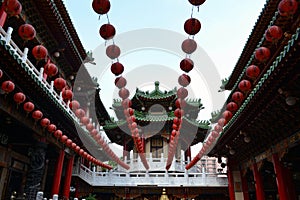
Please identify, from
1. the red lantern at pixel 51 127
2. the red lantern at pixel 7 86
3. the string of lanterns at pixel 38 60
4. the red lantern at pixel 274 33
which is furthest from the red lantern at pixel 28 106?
the red lantern at pixel 274 33

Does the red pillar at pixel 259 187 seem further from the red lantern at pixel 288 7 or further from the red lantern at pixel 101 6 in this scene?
the red lantern at pixel 101 6

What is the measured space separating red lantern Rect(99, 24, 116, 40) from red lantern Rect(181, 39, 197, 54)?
4.62 feet

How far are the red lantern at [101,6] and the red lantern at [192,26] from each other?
1.44m

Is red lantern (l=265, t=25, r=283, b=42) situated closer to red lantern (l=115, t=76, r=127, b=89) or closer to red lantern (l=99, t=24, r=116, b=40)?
red lantern (l=99, t=24, r=116, b=40)

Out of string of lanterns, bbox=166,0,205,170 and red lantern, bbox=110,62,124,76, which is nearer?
string of lanterns, bbox=166,0,205,170

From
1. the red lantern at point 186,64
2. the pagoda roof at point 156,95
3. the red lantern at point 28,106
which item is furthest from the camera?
the pagoda roof at point 156,95

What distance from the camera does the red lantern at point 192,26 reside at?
4.81 meters

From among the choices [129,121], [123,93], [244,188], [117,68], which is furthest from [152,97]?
[117,68]

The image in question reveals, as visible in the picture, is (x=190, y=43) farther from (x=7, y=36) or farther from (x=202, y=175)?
(x=202, y=175)

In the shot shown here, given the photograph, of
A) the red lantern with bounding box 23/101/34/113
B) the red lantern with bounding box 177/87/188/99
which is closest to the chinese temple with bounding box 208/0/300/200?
the red lantern with bounding box 177/87/188/99

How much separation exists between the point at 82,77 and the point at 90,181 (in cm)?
653

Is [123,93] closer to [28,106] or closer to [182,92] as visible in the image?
[182,92]

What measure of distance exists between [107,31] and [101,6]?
660 mm

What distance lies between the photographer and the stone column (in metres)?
8.62
